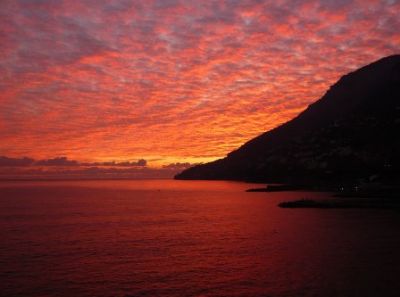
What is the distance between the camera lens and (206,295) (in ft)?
127

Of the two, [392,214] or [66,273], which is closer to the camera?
[66,273]

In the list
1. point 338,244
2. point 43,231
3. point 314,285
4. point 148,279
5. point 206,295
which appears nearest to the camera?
point 206,295

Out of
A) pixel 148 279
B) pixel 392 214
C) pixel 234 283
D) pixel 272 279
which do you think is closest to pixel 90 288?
pixel 148 279

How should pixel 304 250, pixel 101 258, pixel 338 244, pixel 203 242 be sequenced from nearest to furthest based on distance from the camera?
pixel 101 258, pixel 304 250, pixel 338 244, pixel 203 242

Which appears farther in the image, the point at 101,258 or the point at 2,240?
the point at 2,240

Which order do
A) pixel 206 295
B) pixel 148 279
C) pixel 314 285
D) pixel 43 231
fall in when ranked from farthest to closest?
pixel 43 231, pixel 148 279, pixel 314 285, pixel 206 295

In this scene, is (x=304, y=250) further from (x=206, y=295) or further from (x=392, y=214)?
(x=392, y=214)

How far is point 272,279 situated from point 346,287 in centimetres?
761

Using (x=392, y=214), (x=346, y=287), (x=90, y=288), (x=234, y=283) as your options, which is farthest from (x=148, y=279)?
(x=392, y=214)

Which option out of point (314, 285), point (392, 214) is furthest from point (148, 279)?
point (392, 214)

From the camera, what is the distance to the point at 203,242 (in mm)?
68500

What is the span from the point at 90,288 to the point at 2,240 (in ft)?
117

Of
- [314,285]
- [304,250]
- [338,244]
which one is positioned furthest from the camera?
[338,244]

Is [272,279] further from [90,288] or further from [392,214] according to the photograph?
[392,214]
